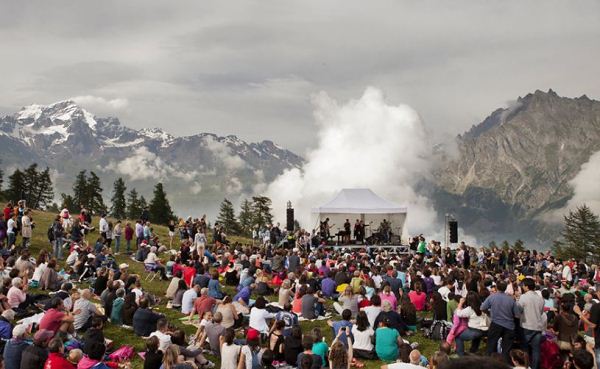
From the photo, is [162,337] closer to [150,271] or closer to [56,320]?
[56,320]

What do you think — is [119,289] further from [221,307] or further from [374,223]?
[374,223]

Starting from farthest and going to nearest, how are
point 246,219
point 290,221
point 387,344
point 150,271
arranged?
1. point 246,219
2. point 290,221
3. point 150,271
4. point 387,344

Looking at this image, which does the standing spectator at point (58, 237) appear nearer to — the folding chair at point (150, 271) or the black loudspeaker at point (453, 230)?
the folding chair at point (150, 271)

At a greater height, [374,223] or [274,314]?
[374,223]

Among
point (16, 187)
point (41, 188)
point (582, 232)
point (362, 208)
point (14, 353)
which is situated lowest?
point (14, 353)

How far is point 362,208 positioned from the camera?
102 ft

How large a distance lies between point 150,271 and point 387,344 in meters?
12.1

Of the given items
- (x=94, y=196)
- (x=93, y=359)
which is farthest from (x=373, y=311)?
(x=94, y=196)

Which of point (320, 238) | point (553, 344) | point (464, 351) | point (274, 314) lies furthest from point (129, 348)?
point (320, 238)

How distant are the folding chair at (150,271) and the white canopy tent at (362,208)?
13433 mm

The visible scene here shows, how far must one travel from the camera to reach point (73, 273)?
1750 cm

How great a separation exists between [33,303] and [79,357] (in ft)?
18.2

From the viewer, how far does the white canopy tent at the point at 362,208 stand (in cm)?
3097

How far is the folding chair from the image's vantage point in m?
19.0
